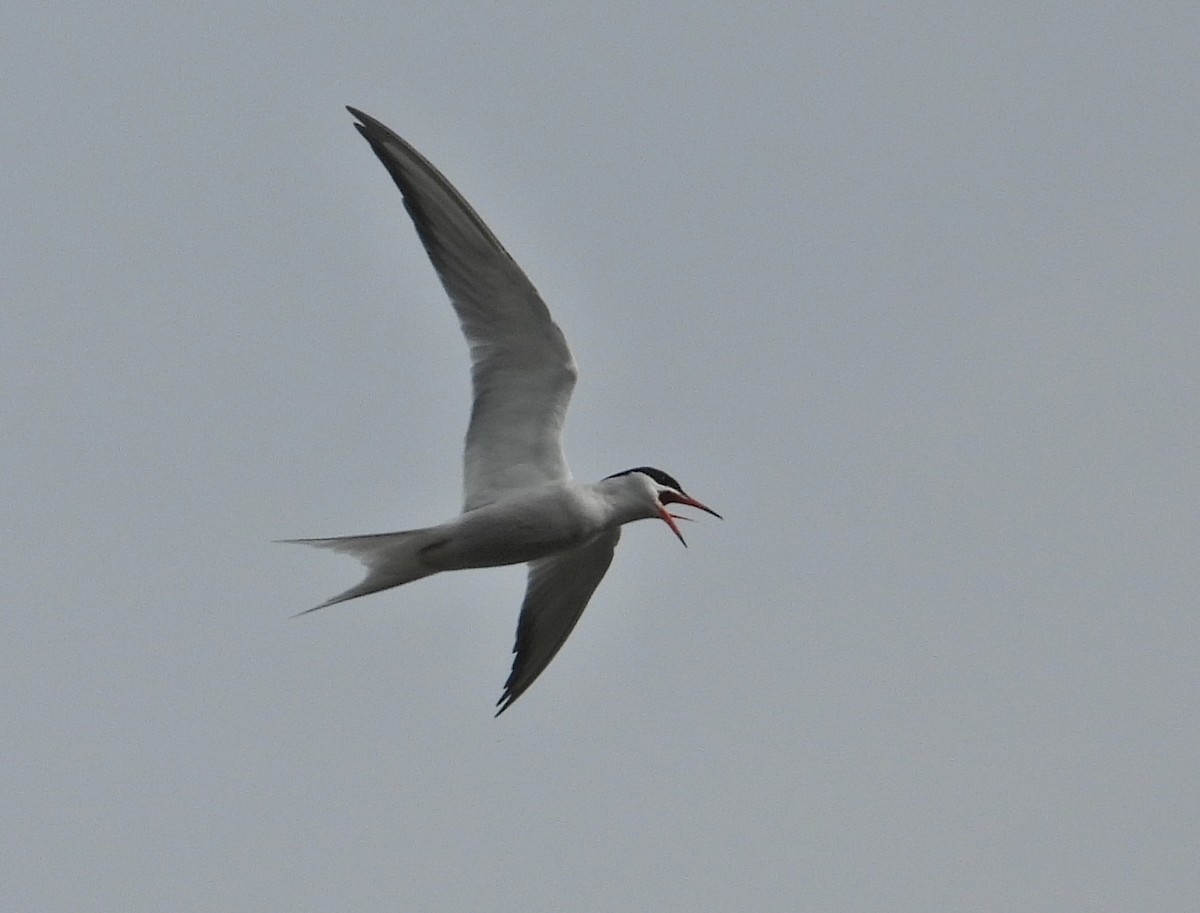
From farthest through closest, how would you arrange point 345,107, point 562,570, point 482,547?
point 562,570 → point 482,547 → point 345,107

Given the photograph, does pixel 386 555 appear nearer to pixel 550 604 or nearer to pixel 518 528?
pixel 518 528

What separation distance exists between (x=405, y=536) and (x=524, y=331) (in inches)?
49.2

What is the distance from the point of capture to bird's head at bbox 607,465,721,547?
449 inches

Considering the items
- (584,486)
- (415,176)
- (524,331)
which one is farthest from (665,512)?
(415,176)

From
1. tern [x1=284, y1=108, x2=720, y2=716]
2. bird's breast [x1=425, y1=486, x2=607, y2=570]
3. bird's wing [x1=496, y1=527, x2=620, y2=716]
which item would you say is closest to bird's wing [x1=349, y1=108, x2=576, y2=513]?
tern [x1=284, y1=108, x2=720, y2=716]

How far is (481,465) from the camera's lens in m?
11.2

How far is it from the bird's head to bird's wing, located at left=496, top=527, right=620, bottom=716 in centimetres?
34

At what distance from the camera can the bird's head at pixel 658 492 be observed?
37.4ft

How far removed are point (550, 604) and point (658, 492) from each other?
3.34 feet

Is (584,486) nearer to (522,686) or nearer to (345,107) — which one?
(522,686)

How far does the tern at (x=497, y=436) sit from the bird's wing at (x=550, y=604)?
28 cm

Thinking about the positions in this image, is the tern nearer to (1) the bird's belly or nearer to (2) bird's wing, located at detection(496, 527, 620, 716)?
(1) the bird's belly

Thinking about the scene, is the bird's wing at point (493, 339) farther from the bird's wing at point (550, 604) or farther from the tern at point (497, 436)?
the bird's wing at point (550, 604)

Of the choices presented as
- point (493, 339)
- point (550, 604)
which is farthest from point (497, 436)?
point (550, 604)
